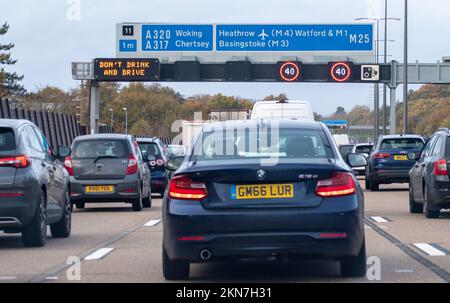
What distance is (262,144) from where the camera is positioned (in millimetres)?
10828

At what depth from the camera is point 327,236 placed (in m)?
9.98

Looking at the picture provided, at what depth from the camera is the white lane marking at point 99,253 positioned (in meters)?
13.0

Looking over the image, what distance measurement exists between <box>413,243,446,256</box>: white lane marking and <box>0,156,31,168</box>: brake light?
4.87 m

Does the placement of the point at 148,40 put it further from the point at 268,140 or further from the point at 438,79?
the point at 268,140

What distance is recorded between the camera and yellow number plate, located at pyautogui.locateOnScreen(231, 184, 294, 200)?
9.98m

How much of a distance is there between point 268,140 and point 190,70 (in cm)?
4053

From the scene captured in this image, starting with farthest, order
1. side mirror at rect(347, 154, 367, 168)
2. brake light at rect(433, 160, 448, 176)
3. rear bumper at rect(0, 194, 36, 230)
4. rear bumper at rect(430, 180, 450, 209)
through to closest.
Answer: brake light at rect(433, 160, 448, 176)
rear bumper at rect(430, 180, 450, 209)
rear bumper at rect(0, 194, 36, 230)
side mirror at rect(347, 154, 367, 168)

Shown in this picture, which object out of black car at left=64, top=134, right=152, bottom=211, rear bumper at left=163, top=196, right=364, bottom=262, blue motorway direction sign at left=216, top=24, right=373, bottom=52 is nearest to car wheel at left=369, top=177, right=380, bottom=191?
black car at left=64, top=134, right=152, bottom=211

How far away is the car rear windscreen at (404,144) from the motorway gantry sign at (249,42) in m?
17.6

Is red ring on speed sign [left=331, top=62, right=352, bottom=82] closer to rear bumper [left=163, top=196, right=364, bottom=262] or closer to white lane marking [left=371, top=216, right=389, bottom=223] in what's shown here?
white lane marking [left=371, top=216, right=389, bottom=223]

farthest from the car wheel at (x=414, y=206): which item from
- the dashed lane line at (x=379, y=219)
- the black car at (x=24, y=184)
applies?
the black car at (x=24, y=184)

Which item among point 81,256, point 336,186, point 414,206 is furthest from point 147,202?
point 336,186

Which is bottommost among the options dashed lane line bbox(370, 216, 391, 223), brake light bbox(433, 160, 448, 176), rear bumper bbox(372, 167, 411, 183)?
rear bumper bbox(372, 167, 411, 183)

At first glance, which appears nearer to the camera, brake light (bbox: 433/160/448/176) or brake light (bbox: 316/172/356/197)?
brake light (bbox: 316/172/356/197)
